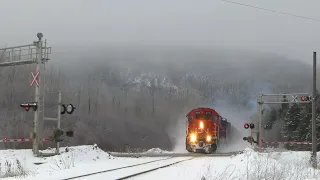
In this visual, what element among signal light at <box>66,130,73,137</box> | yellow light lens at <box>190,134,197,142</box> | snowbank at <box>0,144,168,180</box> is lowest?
snowbank at <box>0,144,168,180</box>

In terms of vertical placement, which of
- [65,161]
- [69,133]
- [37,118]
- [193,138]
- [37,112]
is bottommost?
[65,161]

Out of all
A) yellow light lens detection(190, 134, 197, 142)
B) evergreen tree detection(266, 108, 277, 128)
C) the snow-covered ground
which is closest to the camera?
the snow-covered ground

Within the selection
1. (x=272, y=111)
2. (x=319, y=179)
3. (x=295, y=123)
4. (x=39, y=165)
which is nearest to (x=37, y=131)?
(x=39, y=165)

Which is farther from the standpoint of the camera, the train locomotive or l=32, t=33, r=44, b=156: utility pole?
the train locomotive

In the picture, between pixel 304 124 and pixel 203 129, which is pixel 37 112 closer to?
pixel 203 129

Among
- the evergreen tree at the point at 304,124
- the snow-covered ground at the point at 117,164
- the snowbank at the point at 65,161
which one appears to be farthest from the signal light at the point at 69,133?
the evergreen tree at the point at 304,124

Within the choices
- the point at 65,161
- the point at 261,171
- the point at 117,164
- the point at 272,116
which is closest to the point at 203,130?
the point at 117,164

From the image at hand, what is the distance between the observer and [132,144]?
84.0 meters

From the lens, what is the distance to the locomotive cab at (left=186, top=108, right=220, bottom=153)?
111ft

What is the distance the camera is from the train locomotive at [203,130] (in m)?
34.0

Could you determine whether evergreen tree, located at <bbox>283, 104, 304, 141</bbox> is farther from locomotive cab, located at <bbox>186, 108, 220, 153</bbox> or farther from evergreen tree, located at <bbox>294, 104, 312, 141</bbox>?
locomotive cab, located at <bbox>186, 108, 220, 153</bbox>

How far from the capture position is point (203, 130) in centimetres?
3431

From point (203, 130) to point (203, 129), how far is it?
84 millimetres

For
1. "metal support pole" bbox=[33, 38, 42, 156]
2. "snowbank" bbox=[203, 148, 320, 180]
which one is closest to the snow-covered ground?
"snowbank" bbox=[203, 148, 320, 180]
